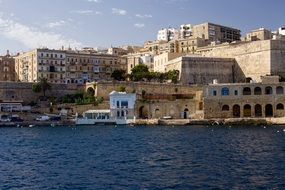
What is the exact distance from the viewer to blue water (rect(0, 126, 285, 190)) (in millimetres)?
20578

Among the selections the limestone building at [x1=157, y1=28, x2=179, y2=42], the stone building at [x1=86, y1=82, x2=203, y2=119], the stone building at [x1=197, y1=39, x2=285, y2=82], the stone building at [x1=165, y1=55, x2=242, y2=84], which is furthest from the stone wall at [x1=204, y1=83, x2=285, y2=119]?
the limestone building at [x1=157, y1=28, x2=179, y2=42]

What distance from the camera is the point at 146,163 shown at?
26094 millimetres

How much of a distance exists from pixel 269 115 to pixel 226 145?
26524 mm

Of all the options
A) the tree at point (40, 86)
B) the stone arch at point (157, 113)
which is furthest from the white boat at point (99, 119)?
the tree at point (40, 86)

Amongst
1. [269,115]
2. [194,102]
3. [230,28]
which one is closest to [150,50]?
[230,28]

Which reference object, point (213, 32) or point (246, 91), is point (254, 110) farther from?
point (213, 32)

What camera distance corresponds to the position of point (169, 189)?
19234mm

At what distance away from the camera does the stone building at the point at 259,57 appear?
69.6m

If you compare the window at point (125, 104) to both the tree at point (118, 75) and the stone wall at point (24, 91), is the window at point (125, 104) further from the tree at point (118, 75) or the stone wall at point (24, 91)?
the tree at point (118, 75)

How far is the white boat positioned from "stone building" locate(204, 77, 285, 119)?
9550mm

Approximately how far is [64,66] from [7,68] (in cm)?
1375

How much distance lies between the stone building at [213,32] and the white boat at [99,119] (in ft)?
124

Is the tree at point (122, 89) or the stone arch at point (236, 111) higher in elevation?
the tree at point (122, 89)

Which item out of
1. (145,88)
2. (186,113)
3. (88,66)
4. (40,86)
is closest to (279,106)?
(186,113)
